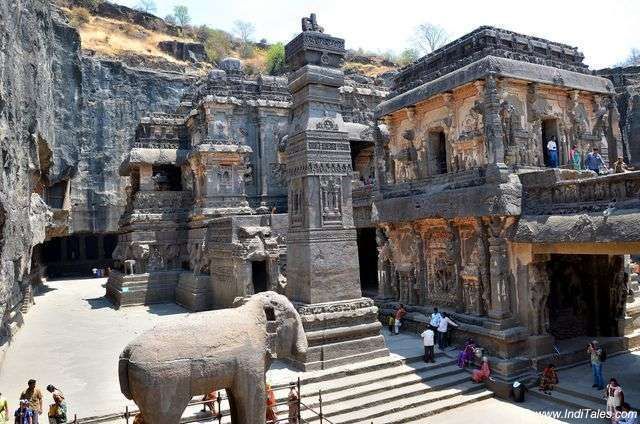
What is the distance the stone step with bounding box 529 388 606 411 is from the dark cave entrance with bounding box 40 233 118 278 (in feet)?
101

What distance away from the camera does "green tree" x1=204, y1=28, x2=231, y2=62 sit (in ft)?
183

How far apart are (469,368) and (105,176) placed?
27.6 metres

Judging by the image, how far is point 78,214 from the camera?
100 feet

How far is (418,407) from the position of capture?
899 cm

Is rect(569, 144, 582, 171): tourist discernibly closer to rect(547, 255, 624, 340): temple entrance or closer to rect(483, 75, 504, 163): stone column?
rect(547, 255, 624, 340): temple entrance

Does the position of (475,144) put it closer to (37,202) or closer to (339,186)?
(339,186)

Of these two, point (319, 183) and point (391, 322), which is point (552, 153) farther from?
point (319, 183)

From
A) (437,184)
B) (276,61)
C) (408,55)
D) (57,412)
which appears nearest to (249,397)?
(57,412)

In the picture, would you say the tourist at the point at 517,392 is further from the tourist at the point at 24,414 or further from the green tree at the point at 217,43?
the green tree at the point at 217,43

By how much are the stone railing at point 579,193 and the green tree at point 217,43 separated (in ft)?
162

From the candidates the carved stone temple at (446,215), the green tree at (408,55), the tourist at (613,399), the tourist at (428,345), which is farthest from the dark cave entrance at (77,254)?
the green tree at (408,55)

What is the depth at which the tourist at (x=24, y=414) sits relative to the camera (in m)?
7.09

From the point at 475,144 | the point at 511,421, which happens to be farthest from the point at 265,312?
the point at 475,144

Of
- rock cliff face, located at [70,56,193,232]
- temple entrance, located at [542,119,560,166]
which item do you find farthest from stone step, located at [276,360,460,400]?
rock cliff face, located at [70,56,193,232]
